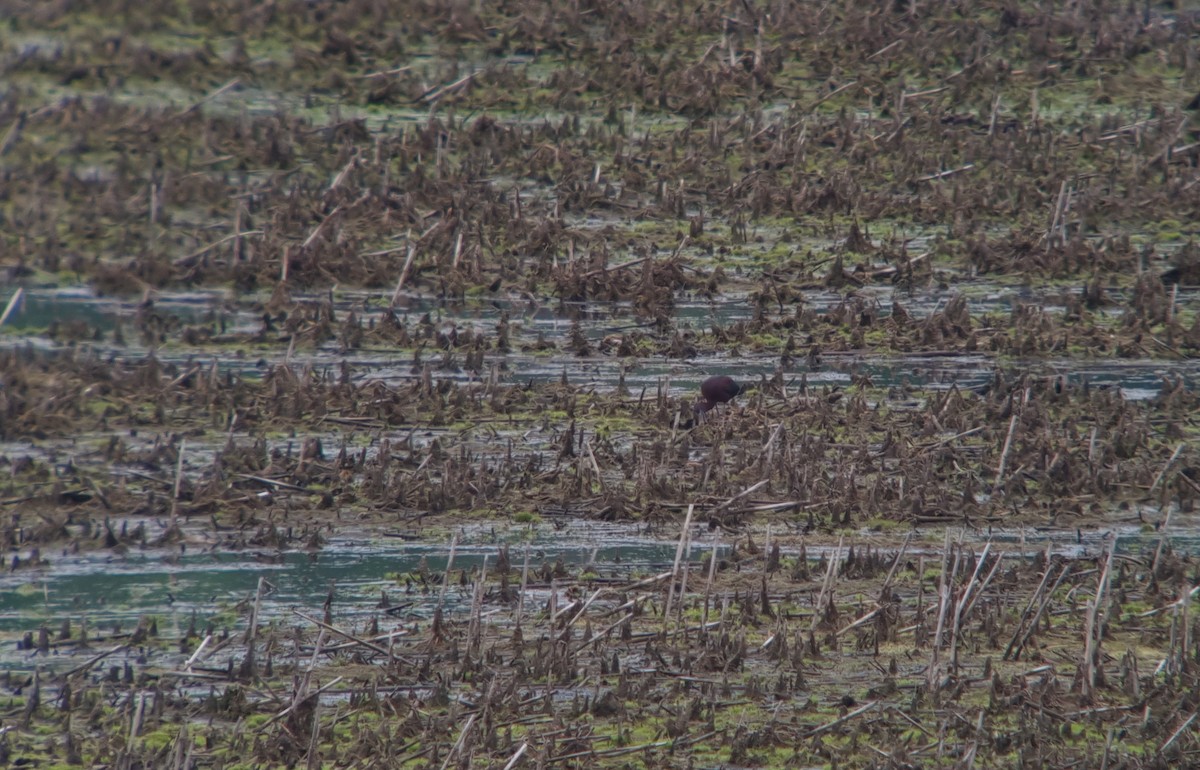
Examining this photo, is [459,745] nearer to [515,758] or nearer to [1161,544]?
[515,758]

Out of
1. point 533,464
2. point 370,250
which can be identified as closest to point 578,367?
point 533,464

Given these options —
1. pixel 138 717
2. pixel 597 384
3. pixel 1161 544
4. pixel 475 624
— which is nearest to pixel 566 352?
pixel 597 384

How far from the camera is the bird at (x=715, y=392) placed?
8227 mm

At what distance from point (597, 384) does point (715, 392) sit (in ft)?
2.72

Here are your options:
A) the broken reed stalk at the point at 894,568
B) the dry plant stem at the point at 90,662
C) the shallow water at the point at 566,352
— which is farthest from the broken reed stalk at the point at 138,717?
the shallow water at the point at 566,352

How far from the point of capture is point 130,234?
11000 millimetres

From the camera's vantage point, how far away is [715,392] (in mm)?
8250

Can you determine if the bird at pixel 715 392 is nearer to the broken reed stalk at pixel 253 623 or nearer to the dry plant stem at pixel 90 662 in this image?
the broken reed stalk at pixel 253 623

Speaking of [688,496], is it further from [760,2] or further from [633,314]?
[760,2]

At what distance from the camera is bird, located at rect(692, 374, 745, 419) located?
823 cm

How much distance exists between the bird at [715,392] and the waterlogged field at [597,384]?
0.13m

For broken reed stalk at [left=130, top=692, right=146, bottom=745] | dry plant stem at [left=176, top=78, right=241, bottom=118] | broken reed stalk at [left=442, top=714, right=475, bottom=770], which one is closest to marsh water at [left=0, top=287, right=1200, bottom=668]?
broken reed stalk at [left=130, top=692, right=146, bottom=745]

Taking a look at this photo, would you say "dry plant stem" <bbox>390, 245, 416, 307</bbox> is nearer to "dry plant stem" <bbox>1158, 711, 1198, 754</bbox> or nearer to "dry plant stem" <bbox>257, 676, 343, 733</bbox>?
"dry plant stem" <bbox>257, 676, 343, 733</bbox>

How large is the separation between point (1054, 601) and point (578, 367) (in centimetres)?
338
